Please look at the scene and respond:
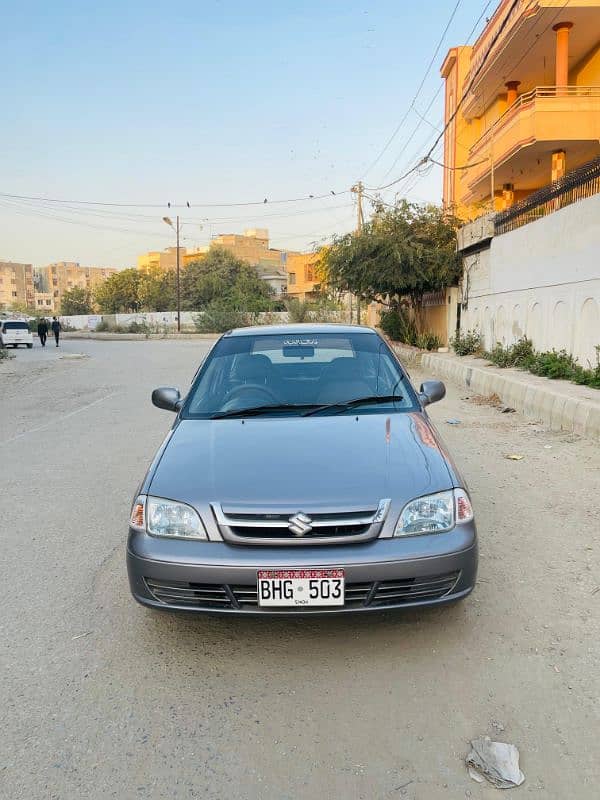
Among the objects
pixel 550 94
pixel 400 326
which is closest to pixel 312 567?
pixel 550 94

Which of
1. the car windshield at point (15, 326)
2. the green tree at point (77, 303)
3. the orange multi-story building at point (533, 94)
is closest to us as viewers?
the orange multi-story building at point (533, 94)

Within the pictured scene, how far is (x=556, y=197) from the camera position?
12719 mm

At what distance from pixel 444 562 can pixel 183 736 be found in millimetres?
1274

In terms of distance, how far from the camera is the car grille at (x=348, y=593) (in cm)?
278

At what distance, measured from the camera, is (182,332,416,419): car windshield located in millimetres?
4066

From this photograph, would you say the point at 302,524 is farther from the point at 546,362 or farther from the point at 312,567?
the point at 546,362

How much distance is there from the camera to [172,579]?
9.34 feet

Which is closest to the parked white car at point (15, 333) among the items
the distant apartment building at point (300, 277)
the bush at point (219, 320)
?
the bush at point (219, 320)

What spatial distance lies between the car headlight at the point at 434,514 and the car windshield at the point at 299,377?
1045 millimetres

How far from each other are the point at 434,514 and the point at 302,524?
25.0 inches

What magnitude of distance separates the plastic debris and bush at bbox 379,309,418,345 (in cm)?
2315

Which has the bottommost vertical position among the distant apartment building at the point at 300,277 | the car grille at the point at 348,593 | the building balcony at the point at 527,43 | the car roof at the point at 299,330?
the car grille at the point at 348,593

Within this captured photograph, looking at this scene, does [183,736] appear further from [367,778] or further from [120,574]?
[120,574]

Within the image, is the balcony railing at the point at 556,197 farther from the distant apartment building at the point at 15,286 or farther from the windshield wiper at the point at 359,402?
the distant apartment building at the point at 15,286
